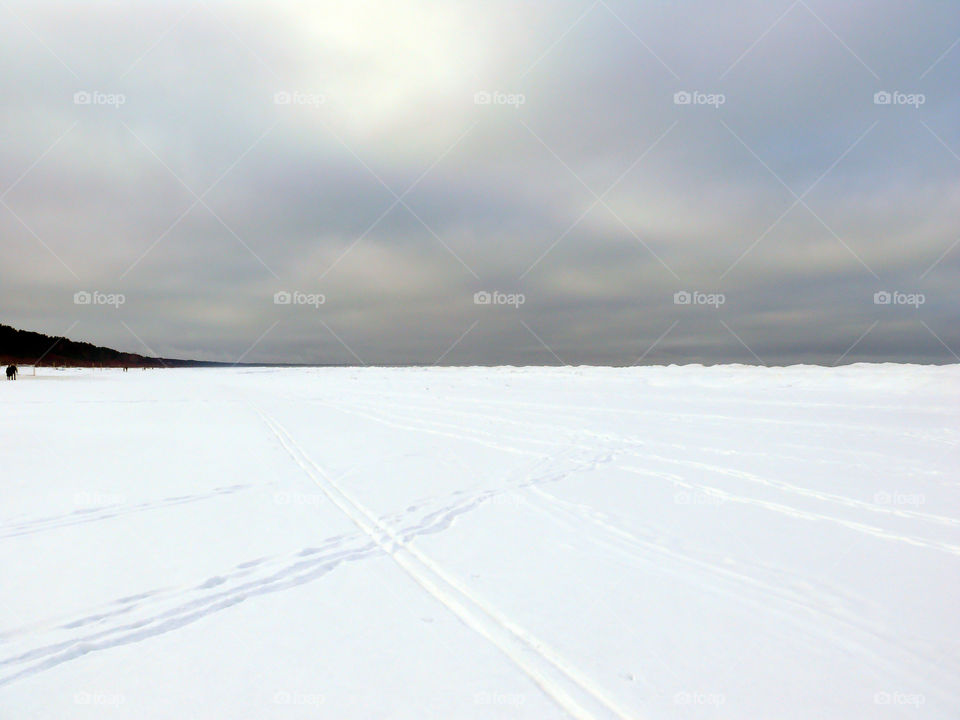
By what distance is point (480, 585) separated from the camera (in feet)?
15.4

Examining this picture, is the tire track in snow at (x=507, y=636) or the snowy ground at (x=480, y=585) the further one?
the snowy ground at (x=480, y=585)

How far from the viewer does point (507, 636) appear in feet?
12.5

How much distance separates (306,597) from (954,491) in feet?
30.3

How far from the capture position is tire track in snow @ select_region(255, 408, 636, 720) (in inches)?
121

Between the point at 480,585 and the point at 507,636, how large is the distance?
923mm

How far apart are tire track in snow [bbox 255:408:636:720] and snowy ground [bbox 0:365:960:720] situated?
17 millimetres

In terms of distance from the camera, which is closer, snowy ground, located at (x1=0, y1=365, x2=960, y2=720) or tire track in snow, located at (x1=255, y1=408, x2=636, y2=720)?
tire track in snow, located at (x1=255, y1=408, x2=636, y2=720)

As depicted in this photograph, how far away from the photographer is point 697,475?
937 cm

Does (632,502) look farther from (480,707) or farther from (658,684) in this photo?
(480,707)

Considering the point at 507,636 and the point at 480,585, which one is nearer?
the point at 507,636

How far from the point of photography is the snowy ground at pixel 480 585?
320cm

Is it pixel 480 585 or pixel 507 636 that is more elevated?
pixel 480 585

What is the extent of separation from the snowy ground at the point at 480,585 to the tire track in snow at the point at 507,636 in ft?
0.06

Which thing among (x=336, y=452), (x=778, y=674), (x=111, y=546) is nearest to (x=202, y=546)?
(x=111, y=546)
